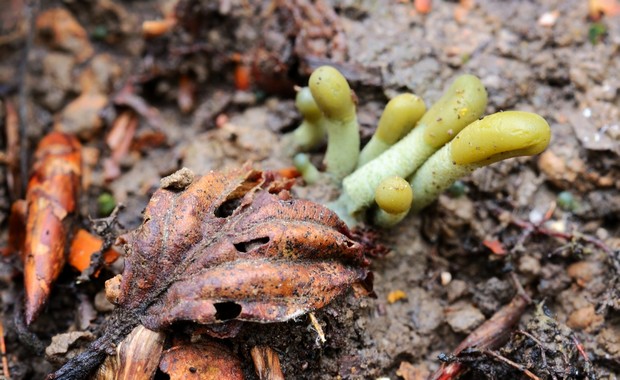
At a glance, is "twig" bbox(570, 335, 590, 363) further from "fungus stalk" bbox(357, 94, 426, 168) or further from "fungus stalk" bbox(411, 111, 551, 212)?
"fungus stalk" bbox(357, 94, 426, 168)

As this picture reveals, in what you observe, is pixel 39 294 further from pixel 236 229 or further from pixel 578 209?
pixel 578 209

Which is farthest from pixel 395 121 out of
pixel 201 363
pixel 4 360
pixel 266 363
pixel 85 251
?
pixel 4 360

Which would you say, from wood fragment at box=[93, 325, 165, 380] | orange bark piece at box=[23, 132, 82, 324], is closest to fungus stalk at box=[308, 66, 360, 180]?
wood fragment at box=[93, 325, 165, 380]

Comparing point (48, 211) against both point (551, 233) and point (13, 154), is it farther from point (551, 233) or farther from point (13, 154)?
point (551, 233)

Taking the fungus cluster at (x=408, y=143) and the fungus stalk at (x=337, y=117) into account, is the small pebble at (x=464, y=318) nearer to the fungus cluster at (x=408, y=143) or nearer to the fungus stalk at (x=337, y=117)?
the fungus cluster at (x=408, y=143)

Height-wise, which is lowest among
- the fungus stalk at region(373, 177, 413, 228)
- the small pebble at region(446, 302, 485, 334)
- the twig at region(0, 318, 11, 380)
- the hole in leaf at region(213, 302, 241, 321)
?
the twig at region(0, 318, 11, 380)
